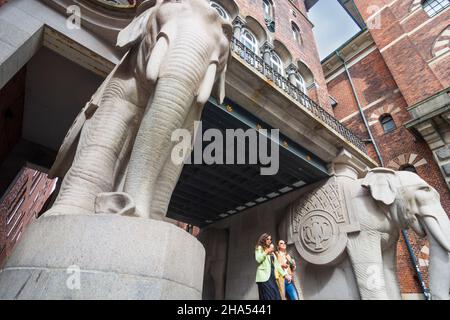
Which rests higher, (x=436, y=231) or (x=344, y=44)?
(x=344, y=44)

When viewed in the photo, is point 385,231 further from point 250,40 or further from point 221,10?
point 221,10

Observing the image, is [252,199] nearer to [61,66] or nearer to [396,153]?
[61,66]

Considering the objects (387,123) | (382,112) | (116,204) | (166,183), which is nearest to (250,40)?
(382,112)

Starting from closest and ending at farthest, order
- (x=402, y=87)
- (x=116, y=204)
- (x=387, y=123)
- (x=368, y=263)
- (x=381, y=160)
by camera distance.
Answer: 1. (x=116, y=204)
2. (x=368, y=263)
3. (x=381, y=160)
4. (x=402, y=87)
5. (x=387, y=123)

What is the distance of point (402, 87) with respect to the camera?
12.2 m

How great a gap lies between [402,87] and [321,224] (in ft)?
30.9

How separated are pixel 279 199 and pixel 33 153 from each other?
7170 mm

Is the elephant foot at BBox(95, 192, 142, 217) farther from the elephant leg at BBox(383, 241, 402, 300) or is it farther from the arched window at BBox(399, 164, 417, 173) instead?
the arched window at BBox(399, 164, 417, 173)

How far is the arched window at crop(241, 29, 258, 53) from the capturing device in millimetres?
10775

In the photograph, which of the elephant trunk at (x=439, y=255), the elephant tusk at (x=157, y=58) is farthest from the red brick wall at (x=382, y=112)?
the elephant tusk at (x=157, y=58)

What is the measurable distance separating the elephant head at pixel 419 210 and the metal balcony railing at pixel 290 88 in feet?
7.59

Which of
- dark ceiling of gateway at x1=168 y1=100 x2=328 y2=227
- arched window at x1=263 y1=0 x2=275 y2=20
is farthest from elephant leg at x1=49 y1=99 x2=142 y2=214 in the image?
arched window at x1=263 y1=0 x2=275 y2=20

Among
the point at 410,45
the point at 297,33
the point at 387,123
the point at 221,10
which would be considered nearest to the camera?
the point at 221,10

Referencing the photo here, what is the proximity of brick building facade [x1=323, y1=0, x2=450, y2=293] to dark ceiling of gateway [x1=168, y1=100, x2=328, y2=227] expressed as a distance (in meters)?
5.69
